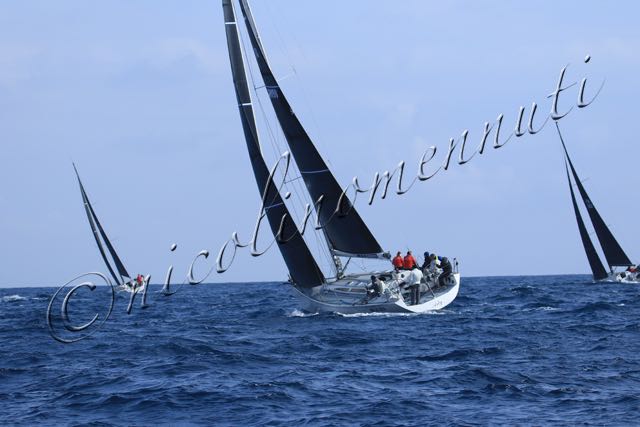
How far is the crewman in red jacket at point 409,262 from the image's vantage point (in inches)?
1355

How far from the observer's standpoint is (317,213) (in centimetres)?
3625

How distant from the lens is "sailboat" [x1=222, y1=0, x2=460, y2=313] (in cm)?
3534

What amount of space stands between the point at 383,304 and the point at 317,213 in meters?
4.74

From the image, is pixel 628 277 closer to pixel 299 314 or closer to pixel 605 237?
pixel 605 237

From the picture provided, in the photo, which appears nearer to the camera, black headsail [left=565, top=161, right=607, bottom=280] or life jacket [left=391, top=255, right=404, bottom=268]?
life jacket [left=391, top=255, right=404, bottom=268]

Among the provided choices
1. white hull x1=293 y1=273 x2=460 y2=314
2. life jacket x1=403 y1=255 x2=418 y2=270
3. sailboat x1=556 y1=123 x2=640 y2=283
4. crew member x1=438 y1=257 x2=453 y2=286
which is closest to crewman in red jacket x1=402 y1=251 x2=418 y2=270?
life jacket x1=403 y1=255 x2=418 y2=270

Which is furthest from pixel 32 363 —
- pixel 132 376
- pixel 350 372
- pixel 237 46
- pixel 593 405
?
pixel 237 46

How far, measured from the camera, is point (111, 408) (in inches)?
694

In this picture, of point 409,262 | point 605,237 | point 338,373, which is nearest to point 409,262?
point 409,262

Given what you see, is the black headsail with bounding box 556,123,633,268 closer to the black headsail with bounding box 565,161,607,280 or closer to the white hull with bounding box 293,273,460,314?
the black headsail with bounding box 565,161,607,280

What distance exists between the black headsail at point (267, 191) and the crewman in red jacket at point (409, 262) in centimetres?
354

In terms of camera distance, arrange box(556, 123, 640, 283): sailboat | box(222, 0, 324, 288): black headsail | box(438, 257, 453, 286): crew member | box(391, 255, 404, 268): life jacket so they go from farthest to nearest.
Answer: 1. box(556, 123, 640, 283): sailboat
2. box(438, 257, 453, 286): crew member
3. box(222, 0, 324, 288): black headsail
4. box(391, 255, 404, 268): life jacket

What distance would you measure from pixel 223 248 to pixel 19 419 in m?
10.6

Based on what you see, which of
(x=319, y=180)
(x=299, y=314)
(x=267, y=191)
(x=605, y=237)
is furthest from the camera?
(x=605, y=237)
